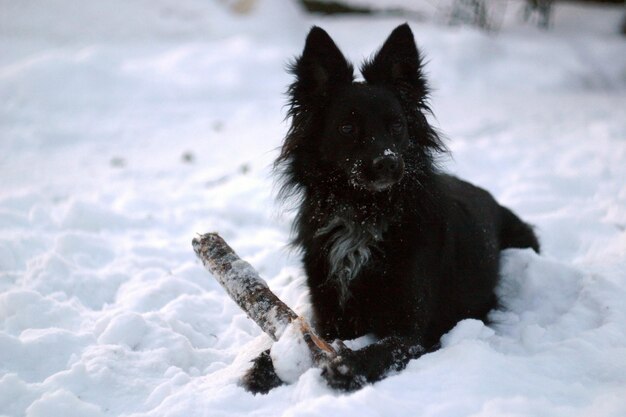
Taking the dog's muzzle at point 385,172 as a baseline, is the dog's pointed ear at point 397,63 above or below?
above

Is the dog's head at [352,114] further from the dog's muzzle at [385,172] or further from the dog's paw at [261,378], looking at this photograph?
the dog's paw at [261,378]

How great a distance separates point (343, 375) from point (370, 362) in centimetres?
24

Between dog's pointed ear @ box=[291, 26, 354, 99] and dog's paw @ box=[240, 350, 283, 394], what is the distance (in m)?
1.83

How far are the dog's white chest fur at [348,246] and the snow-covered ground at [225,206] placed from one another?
0.51 metres

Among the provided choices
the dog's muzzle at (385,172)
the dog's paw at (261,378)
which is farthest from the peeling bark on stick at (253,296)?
the dog's muzzle at (385,172)

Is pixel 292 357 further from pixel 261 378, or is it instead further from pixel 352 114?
pixel 352 114

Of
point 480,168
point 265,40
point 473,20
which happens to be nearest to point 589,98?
point 473,20

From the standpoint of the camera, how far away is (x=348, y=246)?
3.98 m

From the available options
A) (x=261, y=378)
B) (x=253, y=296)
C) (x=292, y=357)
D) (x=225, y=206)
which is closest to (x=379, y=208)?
(x=253, y=296)

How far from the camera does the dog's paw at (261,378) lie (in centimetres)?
328

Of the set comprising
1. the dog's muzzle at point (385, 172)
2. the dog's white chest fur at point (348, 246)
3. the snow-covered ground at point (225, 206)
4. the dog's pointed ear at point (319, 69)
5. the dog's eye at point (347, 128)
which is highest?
the dog's pointed ear at point (319, 69)

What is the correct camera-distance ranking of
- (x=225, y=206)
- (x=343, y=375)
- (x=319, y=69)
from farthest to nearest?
(x=225, y=206)
(x=319, y=69)
(x=343, y=375)

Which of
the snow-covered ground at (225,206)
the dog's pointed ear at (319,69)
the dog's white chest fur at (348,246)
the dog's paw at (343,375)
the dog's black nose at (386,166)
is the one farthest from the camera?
the dog's pointed ear at (319,69)

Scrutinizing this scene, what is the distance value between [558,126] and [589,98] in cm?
173
